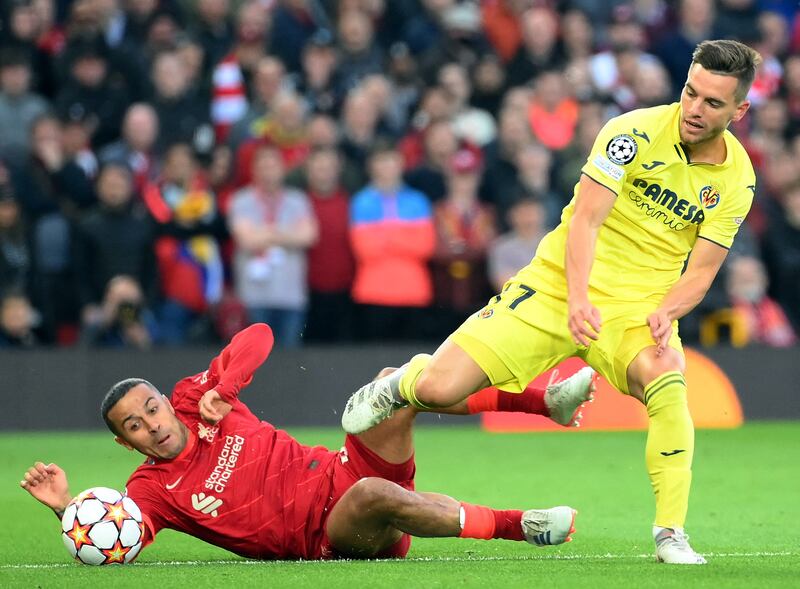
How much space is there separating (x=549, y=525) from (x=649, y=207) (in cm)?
155

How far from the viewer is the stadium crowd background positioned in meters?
13.8

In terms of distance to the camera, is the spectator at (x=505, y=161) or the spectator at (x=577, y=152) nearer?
the spectator at (x=505, y=161)

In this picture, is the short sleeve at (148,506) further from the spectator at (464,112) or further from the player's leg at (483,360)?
the spectator at (464,112)

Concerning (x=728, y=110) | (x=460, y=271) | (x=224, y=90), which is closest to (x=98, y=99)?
(x=224, y=90)

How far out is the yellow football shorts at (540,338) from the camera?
708cm

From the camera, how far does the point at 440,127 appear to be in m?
Answer: 14.6

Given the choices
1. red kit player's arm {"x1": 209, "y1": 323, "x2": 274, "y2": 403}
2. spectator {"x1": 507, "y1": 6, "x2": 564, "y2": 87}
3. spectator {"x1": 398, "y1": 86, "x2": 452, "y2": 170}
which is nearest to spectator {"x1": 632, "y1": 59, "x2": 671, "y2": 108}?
spectator {"x1": 507, "y1": 6, "x2": 564, "y2": 87}

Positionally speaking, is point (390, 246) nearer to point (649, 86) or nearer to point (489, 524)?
point (649, 86)

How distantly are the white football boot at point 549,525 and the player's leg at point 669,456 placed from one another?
1.30 feet

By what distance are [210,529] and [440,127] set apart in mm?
7978

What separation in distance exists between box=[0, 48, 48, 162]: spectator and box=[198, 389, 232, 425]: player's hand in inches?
293

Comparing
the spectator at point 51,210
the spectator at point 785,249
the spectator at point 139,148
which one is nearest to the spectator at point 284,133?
the spectator at point 139,148

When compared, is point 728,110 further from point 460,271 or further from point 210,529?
point 460,271

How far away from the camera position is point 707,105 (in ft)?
22.2
